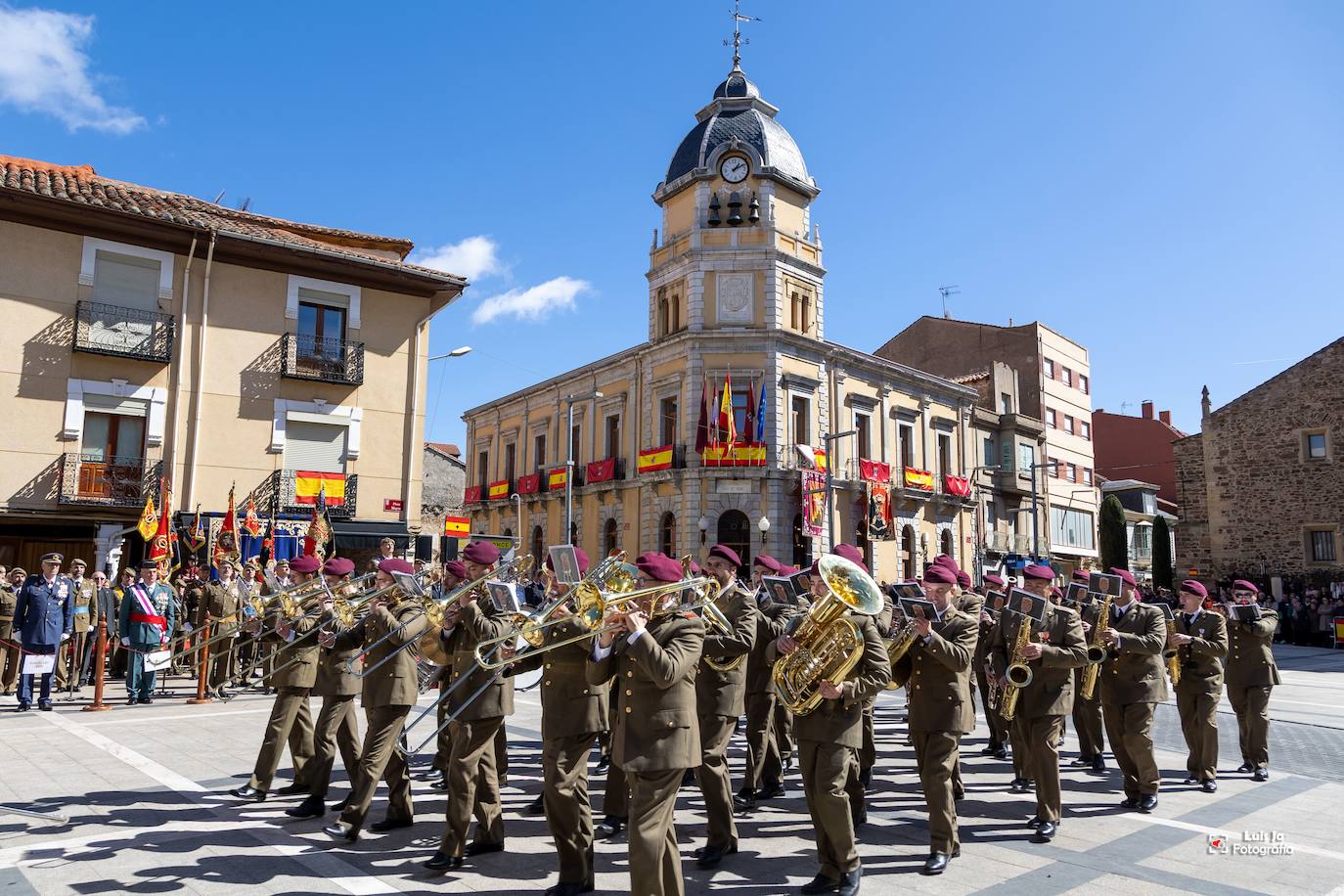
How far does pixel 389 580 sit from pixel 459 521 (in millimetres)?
20294

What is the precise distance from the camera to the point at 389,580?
7.59 m

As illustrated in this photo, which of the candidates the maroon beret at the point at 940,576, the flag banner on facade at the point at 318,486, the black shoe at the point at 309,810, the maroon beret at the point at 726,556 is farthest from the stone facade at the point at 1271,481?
the black shoe at the point at 309,810

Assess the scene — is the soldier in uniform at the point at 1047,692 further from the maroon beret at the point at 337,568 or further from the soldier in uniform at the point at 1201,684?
the maroon beret at the point at 337,568

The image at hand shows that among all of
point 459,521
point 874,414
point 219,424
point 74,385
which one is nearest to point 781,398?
point 874,414

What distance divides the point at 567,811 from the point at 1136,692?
547cm

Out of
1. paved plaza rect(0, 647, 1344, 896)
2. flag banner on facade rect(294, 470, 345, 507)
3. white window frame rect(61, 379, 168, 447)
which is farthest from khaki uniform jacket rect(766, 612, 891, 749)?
white window frame rect(61, 379, 168, 447)

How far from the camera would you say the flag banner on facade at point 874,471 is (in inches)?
1423

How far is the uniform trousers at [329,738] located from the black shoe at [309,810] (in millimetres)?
45

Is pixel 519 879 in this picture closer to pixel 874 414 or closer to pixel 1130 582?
pixel 1130 582

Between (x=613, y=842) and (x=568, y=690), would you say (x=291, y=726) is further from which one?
(x=568, y=690)

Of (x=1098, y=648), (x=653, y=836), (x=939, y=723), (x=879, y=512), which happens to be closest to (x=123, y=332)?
(x=653, y=836)

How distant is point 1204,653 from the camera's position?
8938 millimetres

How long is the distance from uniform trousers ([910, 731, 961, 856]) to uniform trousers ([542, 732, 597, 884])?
2426 mm

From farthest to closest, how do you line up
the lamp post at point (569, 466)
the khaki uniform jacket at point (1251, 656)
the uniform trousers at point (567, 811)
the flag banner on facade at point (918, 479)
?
1. the flag banner on facade at point (918, 479)
2. the lamp post at point (569, 466)
3. the khaki uniform jacket at point (1251, 656)
4. the uniform trousers at point (567, 811)
